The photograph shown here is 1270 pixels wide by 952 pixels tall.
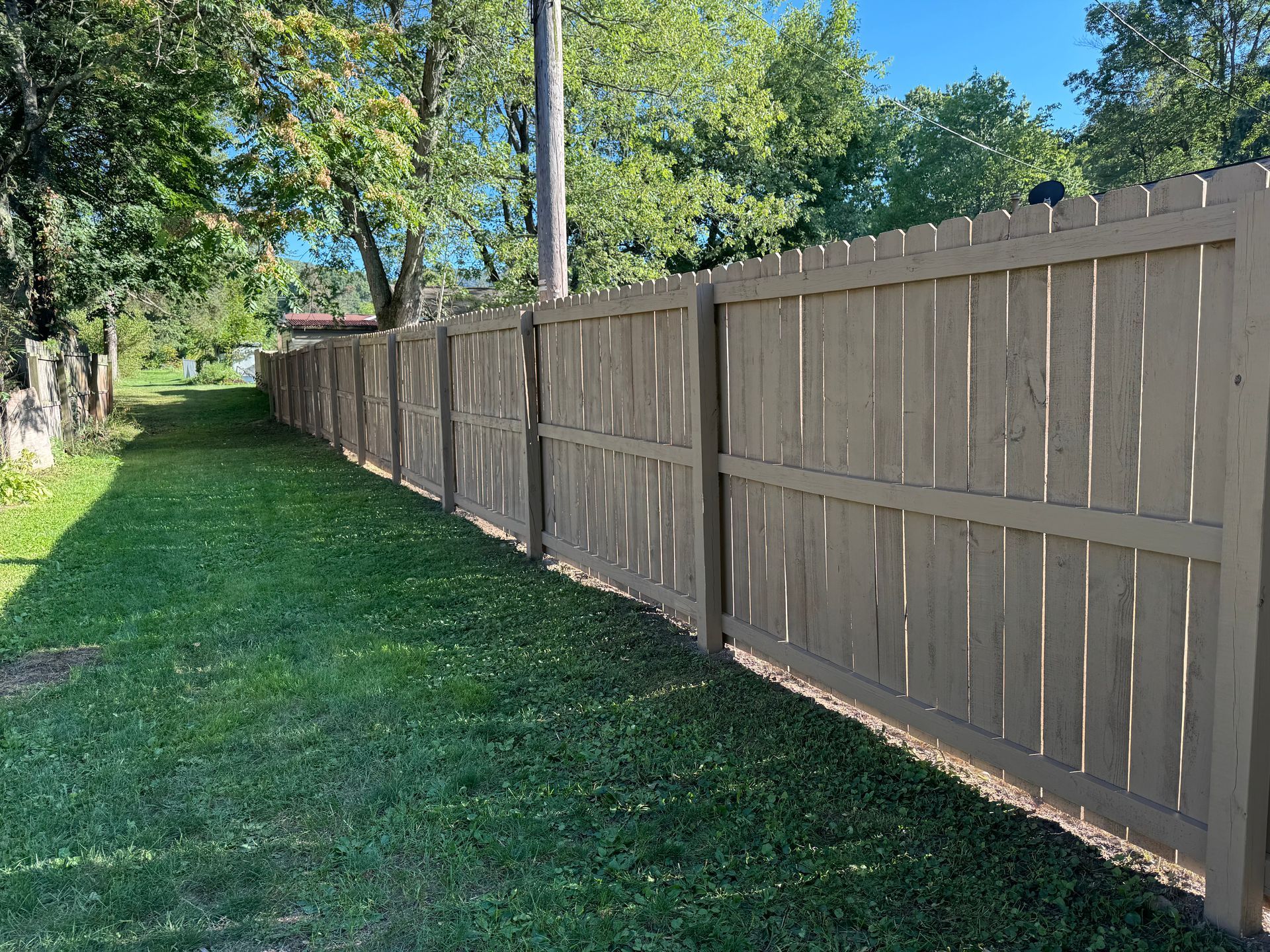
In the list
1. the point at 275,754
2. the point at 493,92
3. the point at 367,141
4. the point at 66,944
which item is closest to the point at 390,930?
the point at 66,944

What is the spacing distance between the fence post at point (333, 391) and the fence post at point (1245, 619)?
13.4 metres

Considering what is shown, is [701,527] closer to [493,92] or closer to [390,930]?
[390,930]

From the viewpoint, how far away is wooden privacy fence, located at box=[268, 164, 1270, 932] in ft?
7.18

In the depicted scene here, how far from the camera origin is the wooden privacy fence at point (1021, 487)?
219cm

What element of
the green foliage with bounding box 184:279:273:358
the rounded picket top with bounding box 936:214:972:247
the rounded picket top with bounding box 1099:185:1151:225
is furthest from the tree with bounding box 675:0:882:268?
the green foliage with bounding box 184:279:273:358

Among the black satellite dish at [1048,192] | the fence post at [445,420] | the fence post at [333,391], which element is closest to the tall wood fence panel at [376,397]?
the fence post at [333,391]

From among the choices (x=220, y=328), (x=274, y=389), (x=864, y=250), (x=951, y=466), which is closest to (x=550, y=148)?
(x=864, y=250)

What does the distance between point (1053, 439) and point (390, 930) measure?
2303 mm

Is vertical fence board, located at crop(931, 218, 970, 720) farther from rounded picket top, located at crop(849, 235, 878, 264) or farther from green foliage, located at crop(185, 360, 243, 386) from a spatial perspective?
green foliage, located at crop(185, 360, 243, 386)

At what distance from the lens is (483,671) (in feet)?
14.8

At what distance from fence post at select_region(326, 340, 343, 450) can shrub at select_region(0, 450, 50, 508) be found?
467cm

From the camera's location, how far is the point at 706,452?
441 cm

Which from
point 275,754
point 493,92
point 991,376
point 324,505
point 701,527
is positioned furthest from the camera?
point 493,92

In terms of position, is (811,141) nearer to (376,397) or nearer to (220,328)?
(376,397)
